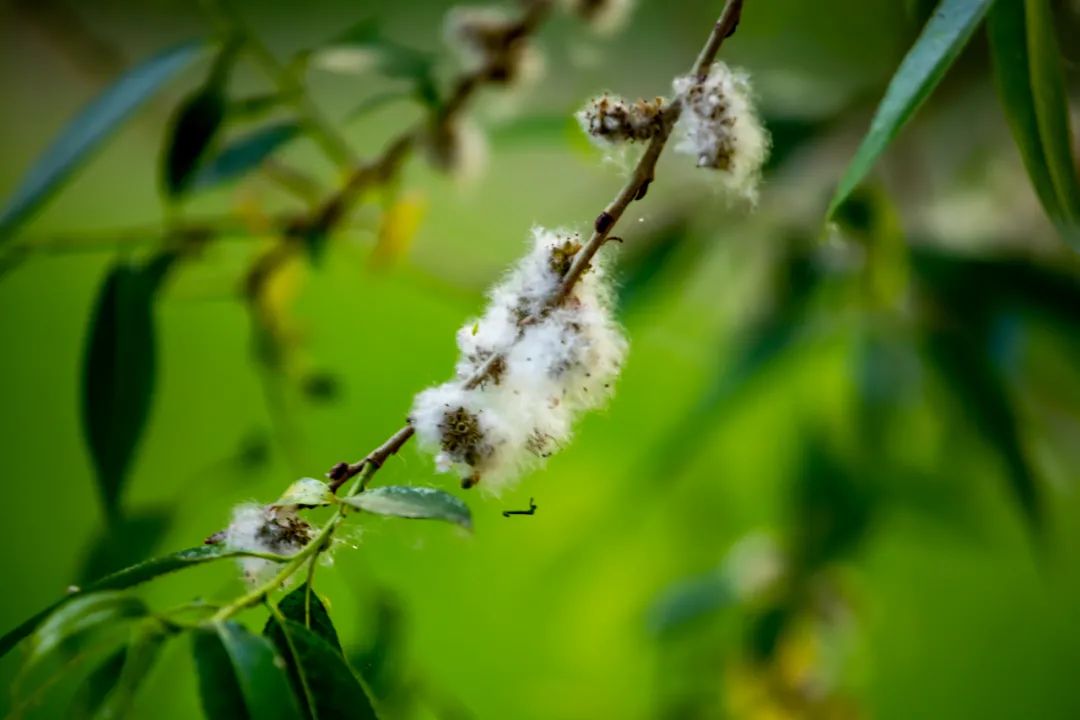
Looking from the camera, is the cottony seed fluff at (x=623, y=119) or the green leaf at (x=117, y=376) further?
the green leaf at (x=117, y=376)

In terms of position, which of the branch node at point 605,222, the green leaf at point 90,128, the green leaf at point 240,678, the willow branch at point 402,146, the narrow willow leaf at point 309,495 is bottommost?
the willow branch at point 402,146

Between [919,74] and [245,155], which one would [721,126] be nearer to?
[919,74]

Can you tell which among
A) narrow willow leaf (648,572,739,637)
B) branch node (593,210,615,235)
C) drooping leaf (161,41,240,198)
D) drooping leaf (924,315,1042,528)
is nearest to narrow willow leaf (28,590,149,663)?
branch node (593,210,615,235)

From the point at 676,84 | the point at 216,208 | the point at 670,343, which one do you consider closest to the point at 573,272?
the point at 676,84

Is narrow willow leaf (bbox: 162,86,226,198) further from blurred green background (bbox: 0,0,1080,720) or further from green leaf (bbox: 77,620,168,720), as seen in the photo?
green leaf (bbox: 77,620,168,720)

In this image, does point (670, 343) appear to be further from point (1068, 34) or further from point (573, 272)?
point (573, 272)

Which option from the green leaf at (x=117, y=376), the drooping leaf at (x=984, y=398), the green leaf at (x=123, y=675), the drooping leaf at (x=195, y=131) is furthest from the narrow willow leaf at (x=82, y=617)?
the drooping leaf at (x=984, y=398)

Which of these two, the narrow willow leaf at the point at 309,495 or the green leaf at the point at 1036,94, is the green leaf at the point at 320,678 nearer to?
the narrow willow leaf at the point at 309,495
